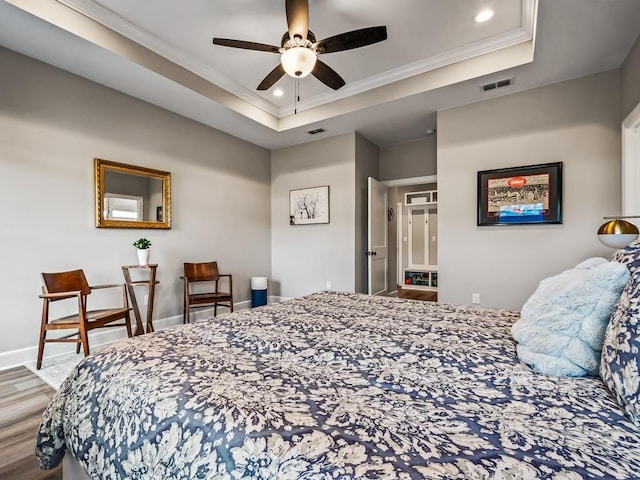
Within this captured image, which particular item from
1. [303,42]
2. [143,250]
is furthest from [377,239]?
[143,250]

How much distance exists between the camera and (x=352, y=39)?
7.48ft

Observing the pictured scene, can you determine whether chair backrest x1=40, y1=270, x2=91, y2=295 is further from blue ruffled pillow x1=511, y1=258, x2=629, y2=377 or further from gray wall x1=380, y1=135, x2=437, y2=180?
gray wall x1=380, y1=135, x2=437, y2=180

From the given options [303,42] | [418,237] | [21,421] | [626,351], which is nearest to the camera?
[626,351]

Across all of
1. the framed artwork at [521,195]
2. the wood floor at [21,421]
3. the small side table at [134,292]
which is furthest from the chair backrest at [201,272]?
the framed artwork at [521,195]

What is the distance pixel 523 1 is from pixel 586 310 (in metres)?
2.75

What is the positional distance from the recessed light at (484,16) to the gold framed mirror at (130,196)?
3671mm

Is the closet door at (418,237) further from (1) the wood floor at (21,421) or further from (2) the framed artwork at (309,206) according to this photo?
(1) the wood floor at (21,421)

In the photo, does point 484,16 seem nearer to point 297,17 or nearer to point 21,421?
point 297,17

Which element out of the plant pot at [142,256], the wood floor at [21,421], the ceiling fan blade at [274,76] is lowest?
the wood floor at [21,421]

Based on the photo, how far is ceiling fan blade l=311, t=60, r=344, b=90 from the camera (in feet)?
8.57

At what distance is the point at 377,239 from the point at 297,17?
3.29 metres

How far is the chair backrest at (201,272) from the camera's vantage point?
3.82 meters

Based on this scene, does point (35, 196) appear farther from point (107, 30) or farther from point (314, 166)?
point (314, 166)

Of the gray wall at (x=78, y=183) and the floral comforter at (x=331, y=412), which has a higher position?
the gray wall at (x=78, y=183)
